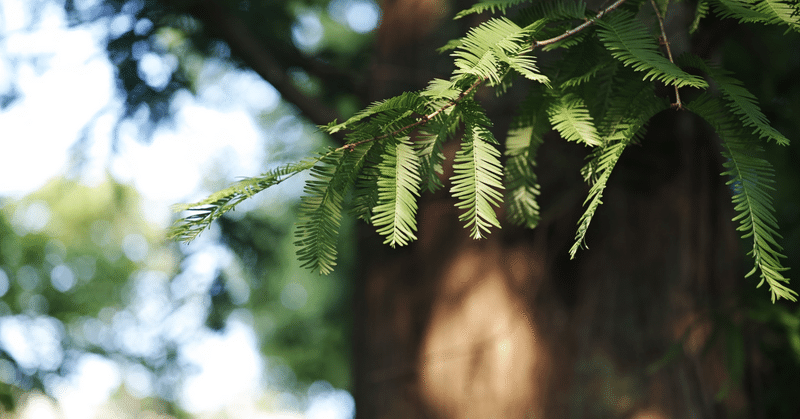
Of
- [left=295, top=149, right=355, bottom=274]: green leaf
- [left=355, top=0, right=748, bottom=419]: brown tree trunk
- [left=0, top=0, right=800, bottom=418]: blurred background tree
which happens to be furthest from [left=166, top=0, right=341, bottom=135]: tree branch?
[left=295, top=149, right=355, bottom=274]: green leaf

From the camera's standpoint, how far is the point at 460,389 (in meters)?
2.02

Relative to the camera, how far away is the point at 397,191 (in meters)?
0.86

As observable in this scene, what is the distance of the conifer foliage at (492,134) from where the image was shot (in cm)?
81

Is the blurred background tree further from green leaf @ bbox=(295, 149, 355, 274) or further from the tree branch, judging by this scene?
green leaf @ bbox=(295, 149, 355, 274)

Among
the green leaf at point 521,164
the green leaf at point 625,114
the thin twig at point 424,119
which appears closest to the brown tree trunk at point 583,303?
the green leaf at point 521,164

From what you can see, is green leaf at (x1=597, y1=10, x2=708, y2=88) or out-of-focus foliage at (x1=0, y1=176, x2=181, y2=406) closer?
green leaf at (x1=597, y1=10, x2=708, y2=88)

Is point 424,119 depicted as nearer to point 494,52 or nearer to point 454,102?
point 454,102

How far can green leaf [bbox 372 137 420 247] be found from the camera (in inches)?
32.7

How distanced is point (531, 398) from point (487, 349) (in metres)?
0.24

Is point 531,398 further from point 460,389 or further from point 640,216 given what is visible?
point 640,216

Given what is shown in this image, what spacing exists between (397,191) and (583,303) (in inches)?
55.1

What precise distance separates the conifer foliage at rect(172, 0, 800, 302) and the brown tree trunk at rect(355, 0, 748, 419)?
104 cm

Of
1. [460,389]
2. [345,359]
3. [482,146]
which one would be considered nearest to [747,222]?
[482,146]

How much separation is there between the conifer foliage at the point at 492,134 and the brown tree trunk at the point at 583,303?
1.04 m
